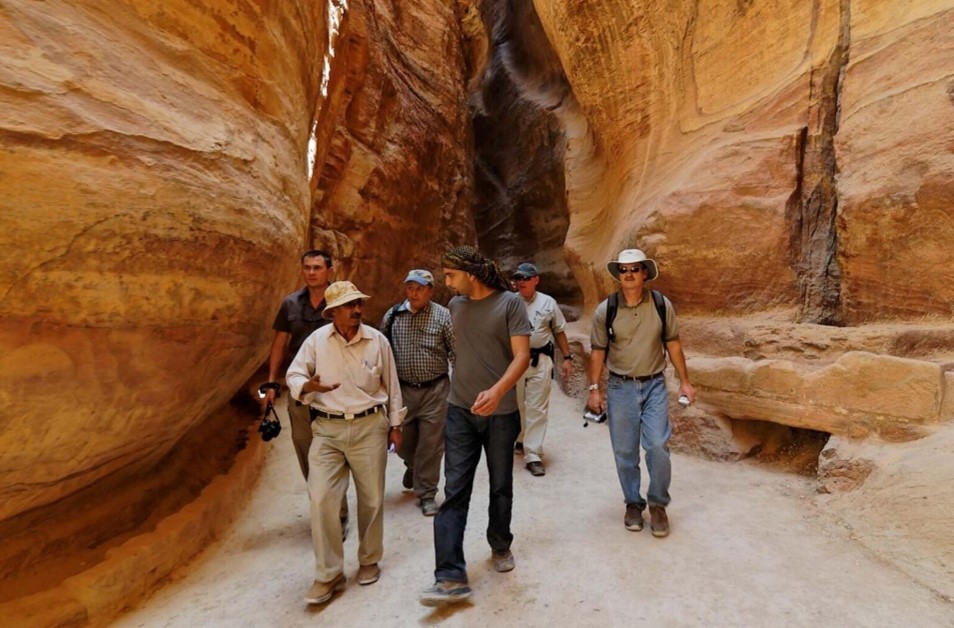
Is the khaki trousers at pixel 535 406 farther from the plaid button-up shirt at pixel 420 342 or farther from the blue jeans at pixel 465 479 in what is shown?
the blue jeans at pixel 465 479

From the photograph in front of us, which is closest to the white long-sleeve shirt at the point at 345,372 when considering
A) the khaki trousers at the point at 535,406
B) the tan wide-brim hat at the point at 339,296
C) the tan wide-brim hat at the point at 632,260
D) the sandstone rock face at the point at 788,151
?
the tan wide-brim hat at the point at 339,296

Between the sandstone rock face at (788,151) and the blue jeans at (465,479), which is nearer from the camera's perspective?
the blue jeans at (465,479)

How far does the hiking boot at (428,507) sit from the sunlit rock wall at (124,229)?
157 centimetres

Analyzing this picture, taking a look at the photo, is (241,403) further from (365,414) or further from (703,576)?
(703,576)

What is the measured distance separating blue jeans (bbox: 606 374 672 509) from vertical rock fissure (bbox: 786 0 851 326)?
229 centimetres

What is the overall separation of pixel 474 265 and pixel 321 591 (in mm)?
1768

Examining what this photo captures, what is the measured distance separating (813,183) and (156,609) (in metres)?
5.60

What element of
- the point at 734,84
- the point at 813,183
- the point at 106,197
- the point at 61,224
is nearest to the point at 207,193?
the point at 106,197

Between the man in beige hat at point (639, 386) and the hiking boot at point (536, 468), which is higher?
the man in beige hat at point (639, 386)

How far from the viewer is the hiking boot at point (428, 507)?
3.51 metres

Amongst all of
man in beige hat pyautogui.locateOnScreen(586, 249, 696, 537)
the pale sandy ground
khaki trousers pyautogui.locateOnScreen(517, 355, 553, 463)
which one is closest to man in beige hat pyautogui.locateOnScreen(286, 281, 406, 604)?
the pale sandy ground

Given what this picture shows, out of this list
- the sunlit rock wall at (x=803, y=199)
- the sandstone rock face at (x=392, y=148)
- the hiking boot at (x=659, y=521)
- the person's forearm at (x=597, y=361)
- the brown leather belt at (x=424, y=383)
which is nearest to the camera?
the hiking boot at (x=659, y=521)

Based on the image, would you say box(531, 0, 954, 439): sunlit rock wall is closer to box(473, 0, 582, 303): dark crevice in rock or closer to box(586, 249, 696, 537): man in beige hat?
box(586, 249, 696, 537): man in beige hat

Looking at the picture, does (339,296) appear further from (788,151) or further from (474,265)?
(788,151)
